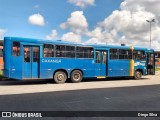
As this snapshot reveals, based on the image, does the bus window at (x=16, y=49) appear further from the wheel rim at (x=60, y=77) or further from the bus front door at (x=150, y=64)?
the bus front door at (x=150, y=64)

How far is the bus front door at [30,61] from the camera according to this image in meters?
15.9

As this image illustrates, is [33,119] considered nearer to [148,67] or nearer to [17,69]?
[17,69]

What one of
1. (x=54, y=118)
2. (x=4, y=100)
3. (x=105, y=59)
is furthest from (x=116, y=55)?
(x=54, y=118)

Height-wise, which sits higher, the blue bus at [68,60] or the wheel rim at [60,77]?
the blue bus at [68,60]

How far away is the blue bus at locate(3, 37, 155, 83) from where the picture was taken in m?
15.7

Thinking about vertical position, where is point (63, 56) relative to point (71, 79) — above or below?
above

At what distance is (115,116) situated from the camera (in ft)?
26.2

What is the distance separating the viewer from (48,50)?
1689 cm

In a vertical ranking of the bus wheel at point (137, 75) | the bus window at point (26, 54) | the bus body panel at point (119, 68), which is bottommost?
the bus wheel at point (137, 75)

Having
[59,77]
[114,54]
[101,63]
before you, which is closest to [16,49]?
[59,77]

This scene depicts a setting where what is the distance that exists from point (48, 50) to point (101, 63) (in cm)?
474

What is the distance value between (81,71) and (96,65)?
1.38 metres

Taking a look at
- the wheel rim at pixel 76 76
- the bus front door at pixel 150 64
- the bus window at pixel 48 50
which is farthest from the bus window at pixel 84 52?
the bus front door at pixel 150 64

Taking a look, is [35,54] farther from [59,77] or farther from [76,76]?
[76,76]
